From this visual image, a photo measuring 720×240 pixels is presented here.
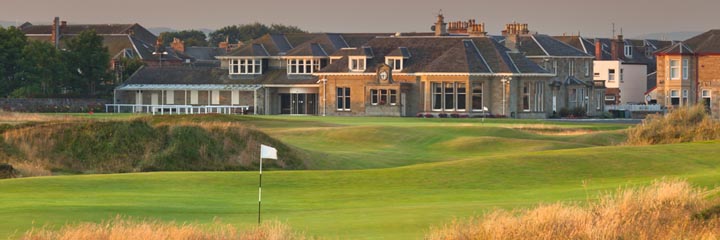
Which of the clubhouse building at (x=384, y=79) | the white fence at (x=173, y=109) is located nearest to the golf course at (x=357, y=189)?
the clubhouse building at (x=384, y=79)

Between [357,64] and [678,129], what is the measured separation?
4597cm

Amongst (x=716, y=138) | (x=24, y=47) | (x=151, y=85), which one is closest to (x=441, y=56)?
(x=151, y=85)

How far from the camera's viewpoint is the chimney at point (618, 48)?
5118 inches

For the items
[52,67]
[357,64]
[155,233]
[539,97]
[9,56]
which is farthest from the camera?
[52,67]

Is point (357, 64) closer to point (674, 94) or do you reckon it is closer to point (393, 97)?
point (393, 97)

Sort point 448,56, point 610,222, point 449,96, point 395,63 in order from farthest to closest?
point 395,63, point 448,56, point 449,96, point 610,222

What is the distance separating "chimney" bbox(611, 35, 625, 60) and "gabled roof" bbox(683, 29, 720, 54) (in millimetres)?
19962

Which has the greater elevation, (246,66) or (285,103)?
(246,66)

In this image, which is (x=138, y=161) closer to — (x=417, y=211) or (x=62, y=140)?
(x=62, y=140)

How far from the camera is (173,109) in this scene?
109750 mm

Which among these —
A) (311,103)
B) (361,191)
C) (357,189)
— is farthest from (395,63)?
(361,191)

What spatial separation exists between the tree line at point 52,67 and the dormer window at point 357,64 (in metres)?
21.6

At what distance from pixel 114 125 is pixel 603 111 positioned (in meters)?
65.8

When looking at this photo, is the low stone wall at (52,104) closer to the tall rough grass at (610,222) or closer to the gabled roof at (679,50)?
the gabled roof at (679,50)
